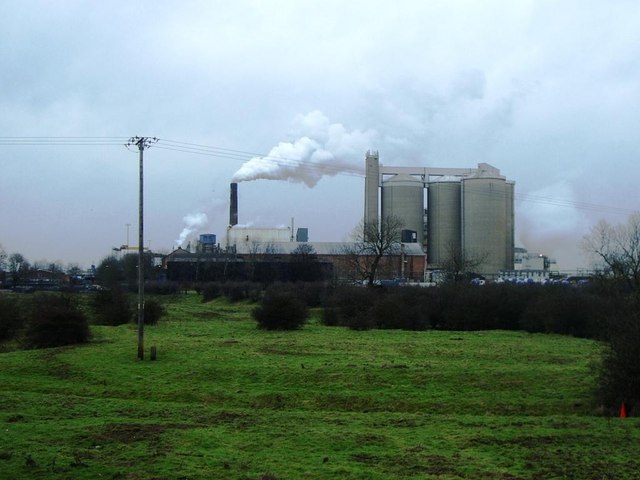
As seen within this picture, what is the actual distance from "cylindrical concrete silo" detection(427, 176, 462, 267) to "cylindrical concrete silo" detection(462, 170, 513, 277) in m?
2.35

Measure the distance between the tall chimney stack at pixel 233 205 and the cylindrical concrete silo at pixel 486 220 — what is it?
2920 centimetres

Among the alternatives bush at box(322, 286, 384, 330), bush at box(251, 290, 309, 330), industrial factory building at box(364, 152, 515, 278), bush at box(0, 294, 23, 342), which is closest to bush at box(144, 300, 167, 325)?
bush at box(251, 290, 309, 330)

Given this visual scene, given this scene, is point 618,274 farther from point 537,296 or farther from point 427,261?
point 427,261

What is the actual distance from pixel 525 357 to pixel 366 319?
1484 cm

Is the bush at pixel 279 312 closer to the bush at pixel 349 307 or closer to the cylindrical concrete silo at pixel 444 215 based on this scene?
the bush at pixel 349 307

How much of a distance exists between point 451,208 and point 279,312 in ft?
190

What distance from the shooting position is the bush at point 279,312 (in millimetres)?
36281

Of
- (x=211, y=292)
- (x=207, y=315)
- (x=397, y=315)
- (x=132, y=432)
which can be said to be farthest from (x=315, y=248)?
(x=132, y=432)

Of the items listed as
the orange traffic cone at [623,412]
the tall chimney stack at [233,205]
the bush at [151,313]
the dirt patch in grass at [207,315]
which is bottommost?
the dirt patch in grass at [207,315]

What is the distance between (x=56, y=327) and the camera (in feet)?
95.7

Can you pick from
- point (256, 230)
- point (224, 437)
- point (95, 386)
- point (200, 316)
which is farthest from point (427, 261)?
point (224, 437)

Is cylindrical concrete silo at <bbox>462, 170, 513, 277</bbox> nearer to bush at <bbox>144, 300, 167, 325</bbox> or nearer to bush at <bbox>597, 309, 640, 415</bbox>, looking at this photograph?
bush at <bbox>144, 300, 167, 325</bbox>

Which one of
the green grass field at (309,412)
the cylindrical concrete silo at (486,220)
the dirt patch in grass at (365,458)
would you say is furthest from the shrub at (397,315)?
the cylindrical concrete silo at (486,220)

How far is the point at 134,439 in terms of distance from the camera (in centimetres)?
1248
